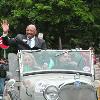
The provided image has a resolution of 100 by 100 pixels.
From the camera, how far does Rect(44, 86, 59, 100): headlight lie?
28.6 ft

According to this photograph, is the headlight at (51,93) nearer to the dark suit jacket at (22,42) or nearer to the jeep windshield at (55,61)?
the jeep windshield at (55,61)

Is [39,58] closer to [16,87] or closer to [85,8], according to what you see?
[16,87]

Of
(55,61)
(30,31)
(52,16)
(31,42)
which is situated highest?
(52,16)

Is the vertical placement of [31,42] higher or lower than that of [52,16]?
lower

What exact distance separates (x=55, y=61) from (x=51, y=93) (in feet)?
4.20

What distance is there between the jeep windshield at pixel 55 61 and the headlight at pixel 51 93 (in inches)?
39.6

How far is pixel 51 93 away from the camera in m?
8.73

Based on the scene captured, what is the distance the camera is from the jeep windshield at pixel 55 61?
32.1ft

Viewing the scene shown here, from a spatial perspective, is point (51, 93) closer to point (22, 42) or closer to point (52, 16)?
point (22, 42)

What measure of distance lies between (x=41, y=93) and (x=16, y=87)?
0.88m

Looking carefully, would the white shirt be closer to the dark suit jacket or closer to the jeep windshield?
the dark suit jacket

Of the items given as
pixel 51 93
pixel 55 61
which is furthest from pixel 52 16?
pixel 51 93

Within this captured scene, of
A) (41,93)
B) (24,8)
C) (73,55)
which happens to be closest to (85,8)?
(24,8)

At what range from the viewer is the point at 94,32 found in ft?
85.8
